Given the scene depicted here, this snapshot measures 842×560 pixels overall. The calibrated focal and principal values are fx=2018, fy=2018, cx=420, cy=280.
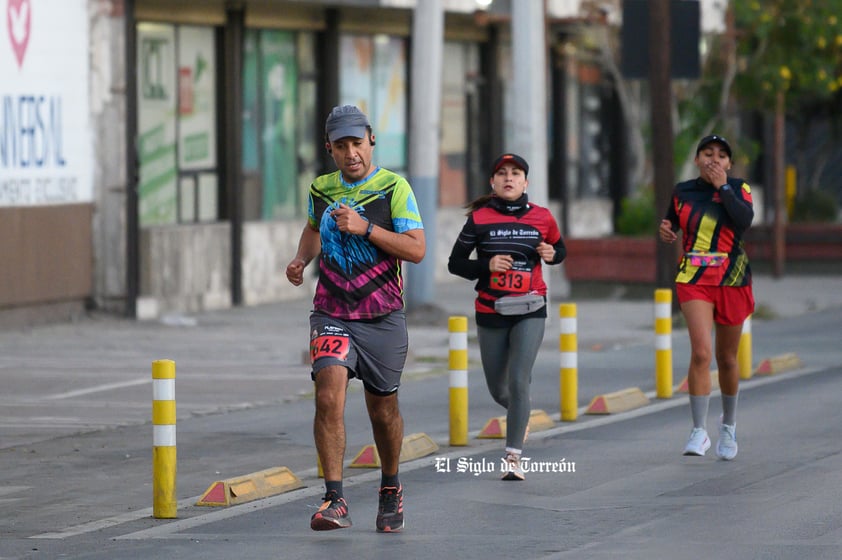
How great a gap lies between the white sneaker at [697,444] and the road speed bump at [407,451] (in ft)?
5.26

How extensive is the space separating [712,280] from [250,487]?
3142 millimetres

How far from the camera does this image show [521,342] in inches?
451

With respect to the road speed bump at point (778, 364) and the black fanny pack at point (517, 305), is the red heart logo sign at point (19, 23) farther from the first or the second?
the black fanny pack at point (517, 305)

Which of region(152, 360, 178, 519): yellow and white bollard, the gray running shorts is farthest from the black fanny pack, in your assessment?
region(152, 360, 178, 519): yellow and white bollard

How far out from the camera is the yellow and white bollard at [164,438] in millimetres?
9938

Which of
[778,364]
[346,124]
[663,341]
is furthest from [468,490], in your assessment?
[778,364]

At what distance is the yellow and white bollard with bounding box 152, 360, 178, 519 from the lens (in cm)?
994

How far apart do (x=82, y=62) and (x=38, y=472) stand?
1255 centimetres

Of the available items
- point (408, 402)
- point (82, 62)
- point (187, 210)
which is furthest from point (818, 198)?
point (408, 402)

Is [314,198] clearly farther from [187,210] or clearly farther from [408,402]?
[187,210]

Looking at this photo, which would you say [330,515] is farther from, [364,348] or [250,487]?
[250,487]

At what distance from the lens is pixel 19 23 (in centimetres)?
2247

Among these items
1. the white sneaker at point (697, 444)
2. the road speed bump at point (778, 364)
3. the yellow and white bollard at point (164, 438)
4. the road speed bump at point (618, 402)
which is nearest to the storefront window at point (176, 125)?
the road speed bump at point (778, 364)

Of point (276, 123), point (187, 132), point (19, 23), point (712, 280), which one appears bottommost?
point (712, 280)
